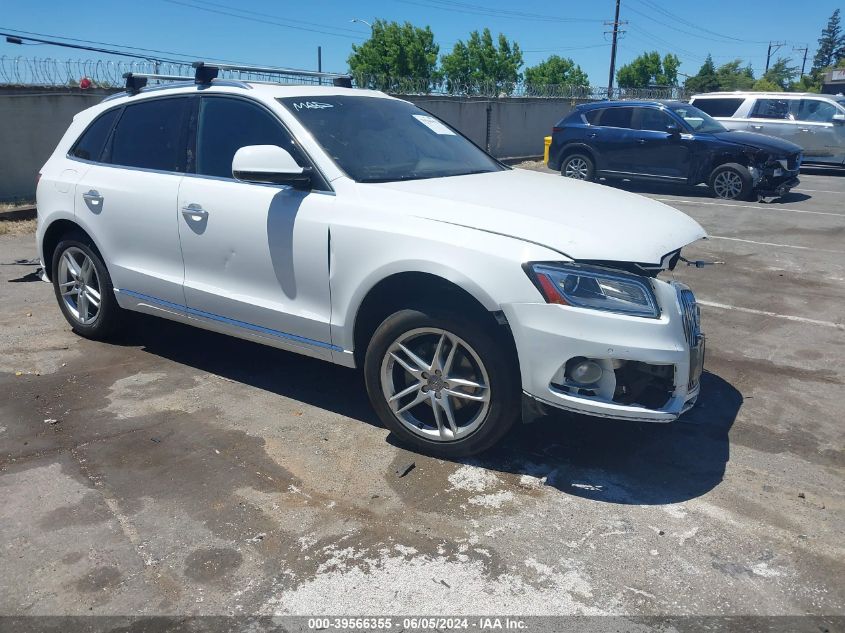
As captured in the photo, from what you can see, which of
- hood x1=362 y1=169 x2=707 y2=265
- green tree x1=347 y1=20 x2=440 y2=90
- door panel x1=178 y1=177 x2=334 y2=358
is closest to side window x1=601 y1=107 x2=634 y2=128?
hood x1=362 y1=169 x2=707 y2=265

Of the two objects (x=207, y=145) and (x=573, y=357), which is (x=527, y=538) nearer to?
(x=573, y=357)

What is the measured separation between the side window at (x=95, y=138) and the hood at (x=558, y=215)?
246cm

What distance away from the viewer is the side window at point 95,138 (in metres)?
5.33

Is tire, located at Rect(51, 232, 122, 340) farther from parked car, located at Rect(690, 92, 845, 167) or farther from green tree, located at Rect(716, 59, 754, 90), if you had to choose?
green tree, located at Rect(716, 59, 754, 90)

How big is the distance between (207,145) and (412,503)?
8.45 ft

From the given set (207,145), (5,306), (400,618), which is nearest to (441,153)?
(207,145)

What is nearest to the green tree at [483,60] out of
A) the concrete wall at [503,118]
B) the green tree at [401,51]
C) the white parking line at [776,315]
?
the green tree at [401,51]

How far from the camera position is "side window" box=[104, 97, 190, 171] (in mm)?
4797

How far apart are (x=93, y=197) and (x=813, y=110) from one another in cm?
1734

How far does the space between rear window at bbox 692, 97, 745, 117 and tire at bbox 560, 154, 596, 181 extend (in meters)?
4.70

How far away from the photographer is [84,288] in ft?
18.2

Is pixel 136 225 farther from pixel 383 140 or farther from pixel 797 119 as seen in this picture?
pixel 797 119

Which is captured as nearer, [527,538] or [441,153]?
[527,538]

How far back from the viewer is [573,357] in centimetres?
333
